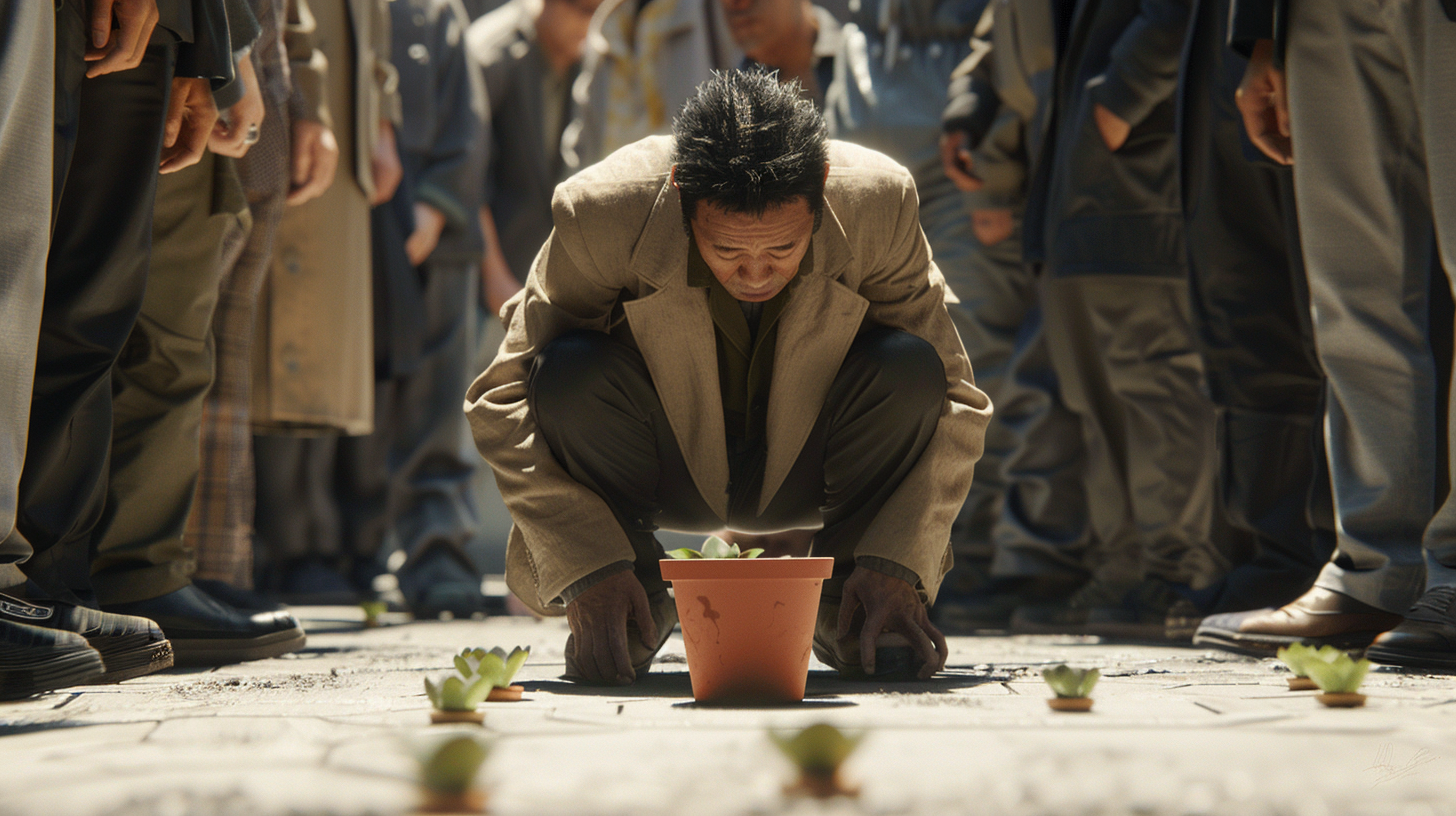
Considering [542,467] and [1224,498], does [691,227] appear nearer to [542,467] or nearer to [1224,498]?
[542,467]

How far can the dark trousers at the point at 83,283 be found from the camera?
2.02 m

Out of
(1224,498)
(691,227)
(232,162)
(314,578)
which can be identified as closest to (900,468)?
(691,227)

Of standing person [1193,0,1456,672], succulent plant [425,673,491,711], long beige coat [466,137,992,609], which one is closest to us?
succulent plant [425,673,491,711]

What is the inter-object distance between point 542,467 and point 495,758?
0.94 m

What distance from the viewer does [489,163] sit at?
4668 mm

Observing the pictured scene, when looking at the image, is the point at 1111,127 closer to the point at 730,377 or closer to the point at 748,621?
the point at 730,377

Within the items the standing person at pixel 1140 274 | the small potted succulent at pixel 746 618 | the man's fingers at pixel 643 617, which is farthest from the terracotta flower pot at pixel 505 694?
the standing person at pixel 1140 274

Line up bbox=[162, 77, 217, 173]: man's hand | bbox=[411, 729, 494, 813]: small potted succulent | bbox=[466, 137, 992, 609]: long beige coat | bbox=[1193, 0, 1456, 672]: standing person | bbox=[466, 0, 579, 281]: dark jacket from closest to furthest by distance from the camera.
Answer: bbox=[411, 729, 494, 813]: small potted succulent → bbox=[466, 137, 992, 609]: long beige coat → bbox=[1193, 0, 1456, 672]: standing person → bbox=[162, 77, 217, 173]: man's hand → bbox=[466, 0, 579, 281]: dark jacket

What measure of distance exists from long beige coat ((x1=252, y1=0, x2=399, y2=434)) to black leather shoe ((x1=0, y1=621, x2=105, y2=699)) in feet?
5.08

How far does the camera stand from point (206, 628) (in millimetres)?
2420

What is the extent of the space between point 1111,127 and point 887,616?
1.66 meters

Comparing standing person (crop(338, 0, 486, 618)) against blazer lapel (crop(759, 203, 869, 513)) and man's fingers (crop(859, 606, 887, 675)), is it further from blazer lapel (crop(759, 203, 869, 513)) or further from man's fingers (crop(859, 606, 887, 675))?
man's fingers (crop(859, 606, 887, 675))

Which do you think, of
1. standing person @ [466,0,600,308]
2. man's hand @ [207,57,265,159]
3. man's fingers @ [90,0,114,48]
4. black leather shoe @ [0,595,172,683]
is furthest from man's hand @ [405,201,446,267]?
black leather shoe @ [0,595,172,683]

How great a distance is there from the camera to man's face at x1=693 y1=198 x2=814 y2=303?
1975mm
